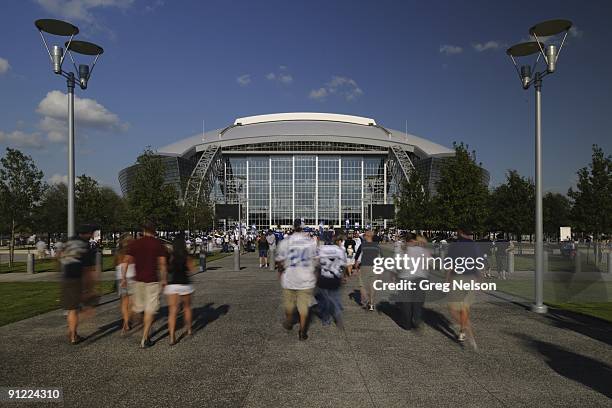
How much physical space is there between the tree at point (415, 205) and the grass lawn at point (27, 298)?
2583 centimetres

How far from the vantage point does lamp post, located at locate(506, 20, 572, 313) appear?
1145cm

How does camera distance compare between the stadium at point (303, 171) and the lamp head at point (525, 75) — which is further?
the stadium at point (303, 171)

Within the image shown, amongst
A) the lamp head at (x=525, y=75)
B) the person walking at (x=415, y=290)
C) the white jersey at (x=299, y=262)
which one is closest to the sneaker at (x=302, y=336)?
the white jersey at (x=299, y=262)

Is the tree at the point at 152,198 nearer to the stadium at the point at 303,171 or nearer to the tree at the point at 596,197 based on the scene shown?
the tree at the point at 596,197

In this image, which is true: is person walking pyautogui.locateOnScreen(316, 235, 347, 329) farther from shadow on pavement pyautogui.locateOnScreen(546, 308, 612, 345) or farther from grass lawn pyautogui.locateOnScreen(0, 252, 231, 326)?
grass lawn pyautogui.locateOnScreen(0, 252, 231, 326)

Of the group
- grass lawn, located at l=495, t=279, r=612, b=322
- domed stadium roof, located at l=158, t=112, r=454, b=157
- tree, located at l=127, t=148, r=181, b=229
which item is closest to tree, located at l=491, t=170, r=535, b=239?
grass lawn, located at l=495, t=279, r=612, b=322

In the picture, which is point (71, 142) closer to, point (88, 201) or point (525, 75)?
point (525, 75)

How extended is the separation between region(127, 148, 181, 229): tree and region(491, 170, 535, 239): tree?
23683mm

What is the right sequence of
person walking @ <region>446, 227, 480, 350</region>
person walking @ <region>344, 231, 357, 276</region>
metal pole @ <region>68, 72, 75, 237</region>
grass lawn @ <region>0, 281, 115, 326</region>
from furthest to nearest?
person walking @ <region>344, 231, 357, 276</region>, metal pole @ <region>68, 72, 75, 237</region>, grass lawn @ <region>0, 281, 115, 326</region>, person walking @ <region>446, 227, 480, 350</region>

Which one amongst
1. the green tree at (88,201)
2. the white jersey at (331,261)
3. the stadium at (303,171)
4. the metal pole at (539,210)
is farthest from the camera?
the stadium at (303,171)

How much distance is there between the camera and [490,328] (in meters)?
9.30

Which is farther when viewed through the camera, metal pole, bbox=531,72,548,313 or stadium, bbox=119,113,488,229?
stadium, bbox=119,113,488,229

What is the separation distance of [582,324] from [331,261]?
522 centimetres

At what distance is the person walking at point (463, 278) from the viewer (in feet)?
26.6
